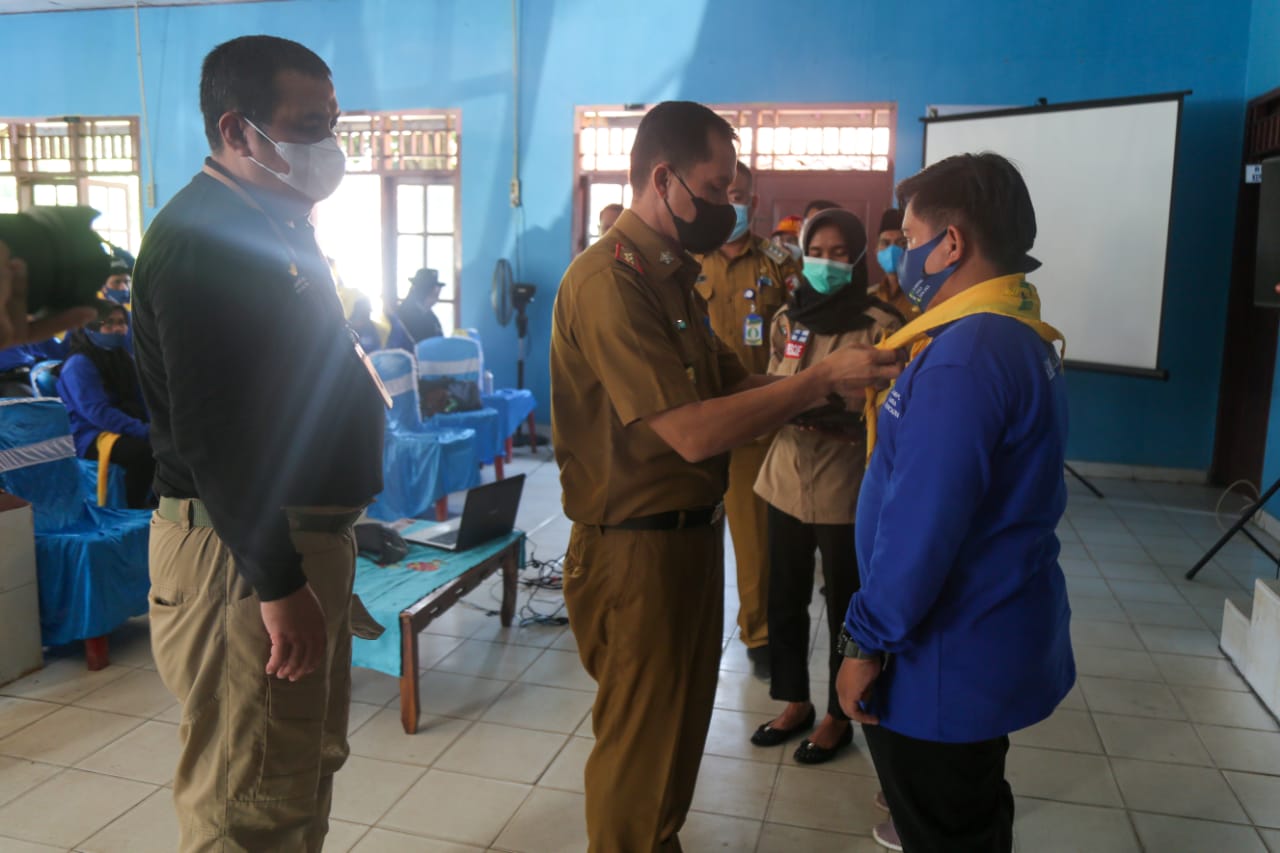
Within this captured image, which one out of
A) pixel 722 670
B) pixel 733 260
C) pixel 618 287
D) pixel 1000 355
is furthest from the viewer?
pixel 733 260

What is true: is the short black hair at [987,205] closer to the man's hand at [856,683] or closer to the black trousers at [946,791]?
the man's hand at [856,683]

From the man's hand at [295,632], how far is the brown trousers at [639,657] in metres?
0.53

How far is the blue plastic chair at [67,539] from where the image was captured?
11.0ft

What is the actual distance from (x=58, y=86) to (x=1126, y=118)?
934cm

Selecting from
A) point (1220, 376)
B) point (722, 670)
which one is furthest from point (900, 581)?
point (1220, 376)

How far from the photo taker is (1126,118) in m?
5.66

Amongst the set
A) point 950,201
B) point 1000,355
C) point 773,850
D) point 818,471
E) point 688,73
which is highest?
point 688,73

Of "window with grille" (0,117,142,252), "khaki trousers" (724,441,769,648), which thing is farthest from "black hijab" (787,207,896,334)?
"window with grille" (0,117,142,252)

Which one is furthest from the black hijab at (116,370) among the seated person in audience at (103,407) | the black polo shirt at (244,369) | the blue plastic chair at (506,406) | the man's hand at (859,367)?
the man's hand at (859,367)

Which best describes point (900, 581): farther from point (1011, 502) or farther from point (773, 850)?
point (773, 850)

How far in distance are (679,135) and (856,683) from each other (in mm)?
1063

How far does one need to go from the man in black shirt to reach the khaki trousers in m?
1.99

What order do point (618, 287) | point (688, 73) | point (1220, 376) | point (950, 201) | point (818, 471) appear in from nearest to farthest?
point (950, 201), point (618, 287), point (818, 471), point (1220, 376), point (688, 73)

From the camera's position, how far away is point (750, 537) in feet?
11.4
